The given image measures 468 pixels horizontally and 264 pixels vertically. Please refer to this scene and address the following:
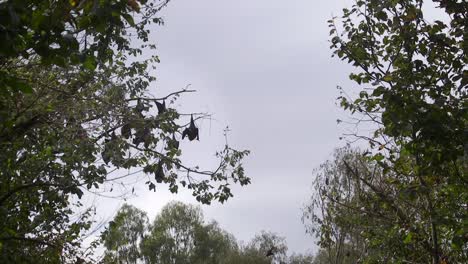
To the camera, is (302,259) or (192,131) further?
(302,259)

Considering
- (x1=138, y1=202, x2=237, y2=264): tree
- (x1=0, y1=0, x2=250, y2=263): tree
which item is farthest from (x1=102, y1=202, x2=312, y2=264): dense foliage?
(x1=0, y1=0, x2=250, y2=263): tree

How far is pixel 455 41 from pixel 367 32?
1.26 metres

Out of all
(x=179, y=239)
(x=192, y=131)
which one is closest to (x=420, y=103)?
(x=192, y=131)

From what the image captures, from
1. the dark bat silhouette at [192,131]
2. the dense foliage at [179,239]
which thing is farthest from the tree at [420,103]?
the dense foliage at [179,239]

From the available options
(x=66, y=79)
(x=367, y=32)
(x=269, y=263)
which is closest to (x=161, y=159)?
(x=66, y=79)

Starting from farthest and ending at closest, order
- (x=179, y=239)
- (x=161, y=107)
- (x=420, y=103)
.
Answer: (x=179, y=239) < (x=161, y=107) < (x=420, y=103)

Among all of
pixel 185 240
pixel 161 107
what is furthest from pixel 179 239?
pixel 161 107

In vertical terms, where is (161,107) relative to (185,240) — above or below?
below

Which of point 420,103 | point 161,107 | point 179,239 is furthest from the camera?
point 179,239

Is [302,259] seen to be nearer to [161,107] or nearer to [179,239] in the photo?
[179,239]

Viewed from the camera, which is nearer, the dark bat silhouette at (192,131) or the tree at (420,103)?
the tree at (420,103)

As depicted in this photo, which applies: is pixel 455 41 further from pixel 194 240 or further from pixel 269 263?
pixel 194 240

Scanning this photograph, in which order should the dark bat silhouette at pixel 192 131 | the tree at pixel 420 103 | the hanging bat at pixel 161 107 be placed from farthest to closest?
the hanging bat at pixel 161 107
the dark bat silhouette at pixel 192 131
the tree at pixel 420 103

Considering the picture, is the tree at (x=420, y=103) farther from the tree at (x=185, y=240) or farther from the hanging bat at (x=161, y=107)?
the tree at (x=185, y=240)
